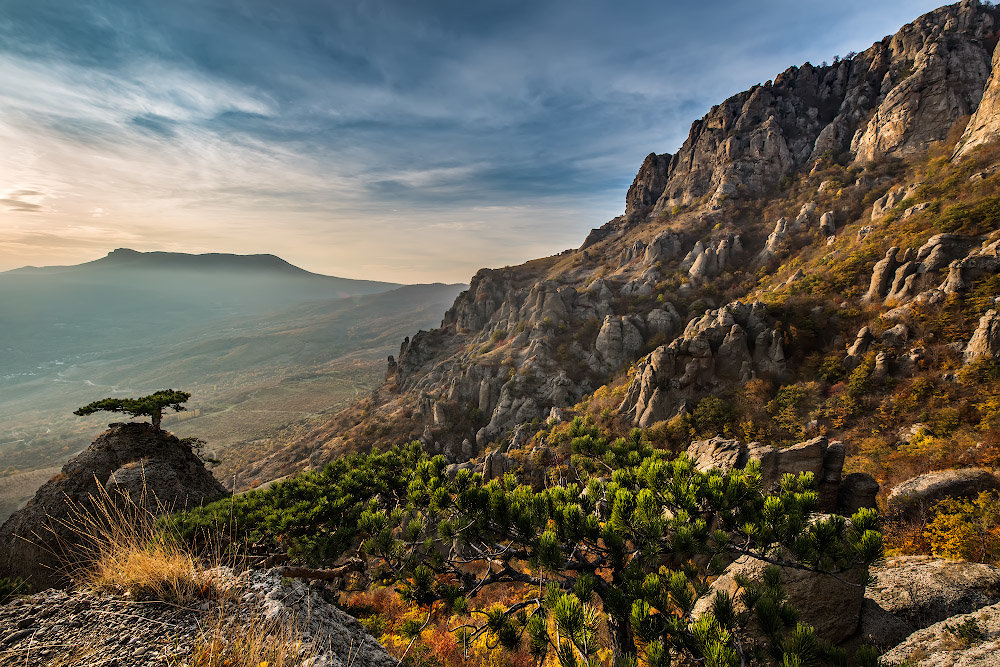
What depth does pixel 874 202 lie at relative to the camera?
1630 inches

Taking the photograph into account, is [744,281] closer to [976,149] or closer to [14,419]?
[976,149]

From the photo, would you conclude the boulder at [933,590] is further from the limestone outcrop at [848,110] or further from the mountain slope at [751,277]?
the limestone outcrop at [848,110]

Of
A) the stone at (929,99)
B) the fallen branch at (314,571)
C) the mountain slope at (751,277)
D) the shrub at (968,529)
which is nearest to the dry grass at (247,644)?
the fallen branch at (314,571)

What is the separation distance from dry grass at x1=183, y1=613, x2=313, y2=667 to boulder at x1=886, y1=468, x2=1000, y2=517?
15.4 meters

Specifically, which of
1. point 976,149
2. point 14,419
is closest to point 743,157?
point 976,149

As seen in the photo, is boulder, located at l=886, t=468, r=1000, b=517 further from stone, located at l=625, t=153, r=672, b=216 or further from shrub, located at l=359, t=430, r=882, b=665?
stone, located at l=625, t=153, r=672, b=216

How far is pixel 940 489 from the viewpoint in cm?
1027

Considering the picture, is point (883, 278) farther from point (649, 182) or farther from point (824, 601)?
point (649, 182)

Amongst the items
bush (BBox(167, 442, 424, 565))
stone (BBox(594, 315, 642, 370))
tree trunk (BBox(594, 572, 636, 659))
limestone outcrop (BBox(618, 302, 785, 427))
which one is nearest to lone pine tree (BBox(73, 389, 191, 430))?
bush (BBox(167, 442, 424, 565))

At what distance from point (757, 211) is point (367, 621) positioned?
2787 inches

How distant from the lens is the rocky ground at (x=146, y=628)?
376 centimetres

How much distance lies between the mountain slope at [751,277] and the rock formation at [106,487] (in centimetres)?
2336

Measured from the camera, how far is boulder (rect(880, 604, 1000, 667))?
385cm

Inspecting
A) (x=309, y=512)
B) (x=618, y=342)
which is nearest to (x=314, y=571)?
(x=309, y=512)
